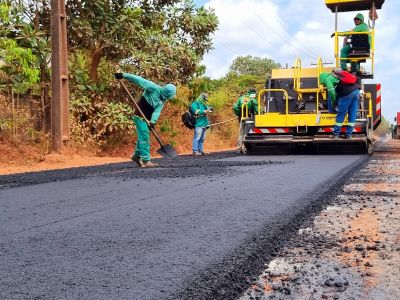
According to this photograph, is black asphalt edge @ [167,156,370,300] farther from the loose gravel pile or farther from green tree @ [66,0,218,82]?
green tree @ [66,0,218,82]

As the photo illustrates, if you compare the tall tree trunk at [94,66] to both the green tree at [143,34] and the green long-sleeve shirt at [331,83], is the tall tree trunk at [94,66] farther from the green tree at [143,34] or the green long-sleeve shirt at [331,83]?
the green long-sleeve shirt at [331,83]

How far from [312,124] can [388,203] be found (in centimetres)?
716

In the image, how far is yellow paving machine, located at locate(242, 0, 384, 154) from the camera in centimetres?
1162

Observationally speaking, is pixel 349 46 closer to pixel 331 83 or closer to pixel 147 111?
pixel 331 83

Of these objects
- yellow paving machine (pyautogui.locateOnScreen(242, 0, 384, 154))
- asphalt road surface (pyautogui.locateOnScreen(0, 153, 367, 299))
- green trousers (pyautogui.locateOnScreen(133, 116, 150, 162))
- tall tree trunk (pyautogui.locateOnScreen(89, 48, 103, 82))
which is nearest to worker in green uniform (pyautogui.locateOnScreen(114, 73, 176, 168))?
green trousers (pyautogui.locateOnScreen(133, 116, 150, 162))

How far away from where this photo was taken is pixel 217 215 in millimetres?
4246

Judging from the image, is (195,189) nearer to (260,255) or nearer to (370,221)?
(370,221)

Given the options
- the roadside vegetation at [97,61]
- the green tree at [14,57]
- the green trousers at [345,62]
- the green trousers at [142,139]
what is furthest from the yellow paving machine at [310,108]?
the green tree at [14,57]

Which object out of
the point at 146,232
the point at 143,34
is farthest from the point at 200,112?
the point at 146,232

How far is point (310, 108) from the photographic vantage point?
12.7 metres

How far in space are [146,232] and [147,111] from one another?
5.80m

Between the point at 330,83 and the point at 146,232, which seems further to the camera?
the point at 330,83

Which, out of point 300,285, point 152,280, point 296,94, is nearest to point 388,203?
point 300,285

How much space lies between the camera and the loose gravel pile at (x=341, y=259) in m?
2.42
